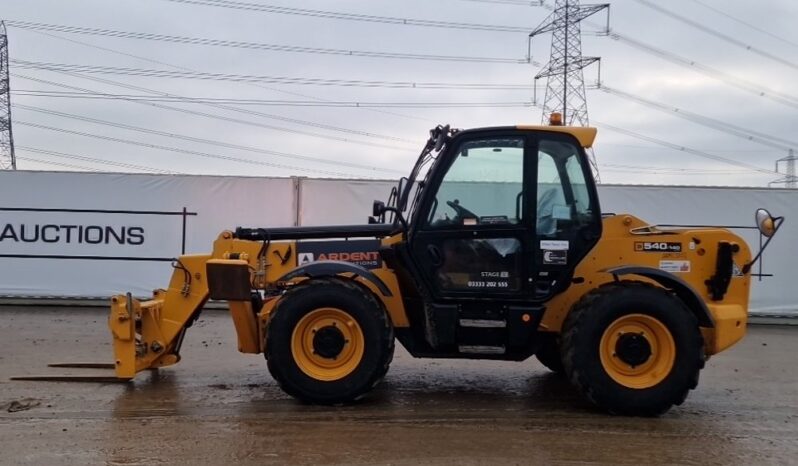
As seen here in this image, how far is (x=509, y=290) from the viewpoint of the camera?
5777mm

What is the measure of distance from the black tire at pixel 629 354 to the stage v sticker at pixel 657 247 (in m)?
0.54

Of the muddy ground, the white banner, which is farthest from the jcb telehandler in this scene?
the white banner

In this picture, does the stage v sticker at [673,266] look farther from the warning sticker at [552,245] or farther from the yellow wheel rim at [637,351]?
the warning sticker at [552,245]

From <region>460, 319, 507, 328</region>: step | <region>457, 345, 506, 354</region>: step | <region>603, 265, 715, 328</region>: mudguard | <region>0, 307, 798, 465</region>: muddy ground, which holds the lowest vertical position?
<region>0, 307, 798, 465</region>: muddy ground

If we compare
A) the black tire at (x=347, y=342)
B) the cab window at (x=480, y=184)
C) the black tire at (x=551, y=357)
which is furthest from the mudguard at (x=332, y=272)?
the black tire at (x=551, y=357)

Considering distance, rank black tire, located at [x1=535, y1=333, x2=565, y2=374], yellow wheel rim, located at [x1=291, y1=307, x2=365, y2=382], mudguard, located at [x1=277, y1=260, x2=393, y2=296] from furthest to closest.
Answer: black tire, located at [x1=535, y1=333, x2=565, y2=374] → mudguard, located at [x1=277, y1=260, x2=393, y2=296] → yellow wheel rim, located at [x1=291, y1=307, x2=365, y2=382]

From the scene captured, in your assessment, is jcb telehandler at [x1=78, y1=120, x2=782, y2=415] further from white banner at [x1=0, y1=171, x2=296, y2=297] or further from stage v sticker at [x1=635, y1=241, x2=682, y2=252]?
white banner at [x1=0, y1=171, x2=296, y2=297]

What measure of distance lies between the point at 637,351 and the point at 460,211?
1.80 metres

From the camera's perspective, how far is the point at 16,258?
1195 cm

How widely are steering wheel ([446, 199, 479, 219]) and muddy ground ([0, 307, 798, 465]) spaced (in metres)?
1.60

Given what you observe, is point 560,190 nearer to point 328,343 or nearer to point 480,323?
point 480,323

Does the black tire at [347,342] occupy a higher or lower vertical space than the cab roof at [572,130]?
lower

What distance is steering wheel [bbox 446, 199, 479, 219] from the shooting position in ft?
18.9

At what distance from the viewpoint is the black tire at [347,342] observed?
5.62 metres
